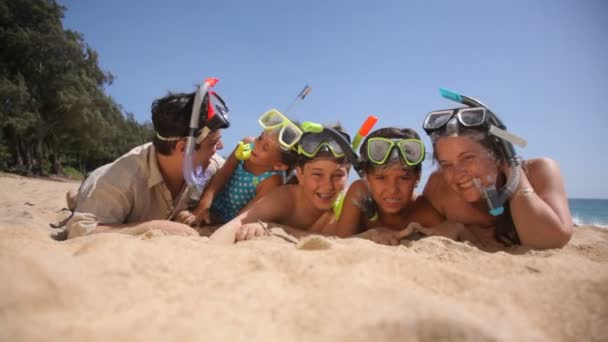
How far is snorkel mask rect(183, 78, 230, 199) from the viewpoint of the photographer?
318 centimetres

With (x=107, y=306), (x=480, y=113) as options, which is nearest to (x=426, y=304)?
(x=107, y=306)

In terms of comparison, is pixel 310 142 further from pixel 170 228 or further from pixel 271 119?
pixel 170 228

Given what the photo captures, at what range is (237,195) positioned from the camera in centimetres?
379

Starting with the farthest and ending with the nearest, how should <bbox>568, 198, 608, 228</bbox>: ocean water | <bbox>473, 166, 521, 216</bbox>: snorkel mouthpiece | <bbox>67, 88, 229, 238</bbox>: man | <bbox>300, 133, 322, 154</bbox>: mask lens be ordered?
<bbox>568, 198, 608, 228</bbox>: ocean water
<bbox>300, 133, 322, 154</bbox>: mask lens
<bbox>67, 88, 229, 238</bbox>: man
<bbox>473, 166, 521, 216</bbox>: snorkel mouthpiece

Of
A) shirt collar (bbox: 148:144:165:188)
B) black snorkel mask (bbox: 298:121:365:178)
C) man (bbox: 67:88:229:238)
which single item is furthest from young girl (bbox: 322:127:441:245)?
shirt collar (bbox: 148:144:165:188)

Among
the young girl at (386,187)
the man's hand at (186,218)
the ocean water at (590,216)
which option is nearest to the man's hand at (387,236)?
the young girl at (386,187)

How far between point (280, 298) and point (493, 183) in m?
2.31

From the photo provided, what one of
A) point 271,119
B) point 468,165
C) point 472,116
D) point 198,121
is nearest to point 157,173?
point 198,121

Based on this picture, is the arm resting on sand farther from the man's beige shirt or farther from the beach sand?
the beach sand

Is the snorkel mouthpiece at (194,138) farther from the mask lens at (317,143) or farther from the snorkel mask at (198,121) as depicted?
the mask lens at (317,143)

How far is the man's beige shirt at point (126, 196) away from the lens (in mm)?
2799

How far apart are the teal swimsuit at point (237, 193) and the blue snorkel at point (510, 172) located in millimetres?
2115

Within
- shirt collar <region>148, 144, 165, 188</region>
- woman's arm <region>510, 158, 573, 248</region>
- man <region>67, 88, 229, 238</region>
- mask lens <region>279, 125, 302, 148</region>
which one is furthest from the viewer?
mask lens <region>279, 125, 302, 148</region>

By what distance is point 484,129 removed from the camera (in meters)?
2.77
